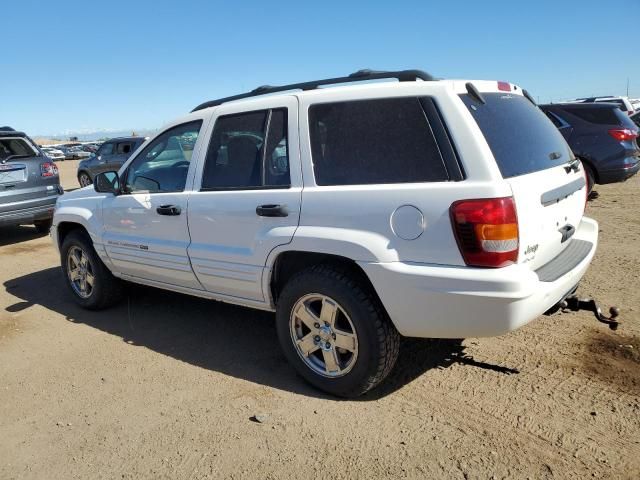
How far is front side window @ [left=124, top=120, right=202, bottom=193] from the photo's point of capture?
4.01 metres

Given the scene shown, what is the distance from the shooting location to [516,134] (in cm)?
300

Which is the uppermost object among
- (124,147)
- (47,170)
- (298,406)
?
(124,147)

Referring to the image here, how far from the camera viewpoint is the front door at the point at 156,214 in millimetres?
3918

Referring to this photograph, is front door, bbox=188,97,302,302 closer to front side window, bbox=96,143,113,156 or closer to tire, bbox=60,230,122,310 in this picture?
tire, bbox=60,230,122,310

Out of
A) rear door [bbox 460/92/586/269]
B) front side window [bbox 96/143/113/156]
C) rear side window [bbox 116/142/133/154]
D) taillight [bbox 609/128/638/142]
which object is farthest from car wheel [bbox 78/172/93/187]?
rear door [bbox 460/92/586/269]

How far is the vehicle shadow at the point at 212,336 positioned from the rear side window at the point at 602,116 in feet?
21.5

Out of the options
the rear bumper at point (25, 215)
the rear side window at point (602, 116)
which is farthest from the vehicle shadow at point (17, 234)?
the rear side window at point (602, 116)

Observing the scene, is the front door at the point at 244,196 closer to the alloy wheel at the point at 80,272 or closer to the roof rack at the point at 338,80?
the roof rack at the point at 338,80

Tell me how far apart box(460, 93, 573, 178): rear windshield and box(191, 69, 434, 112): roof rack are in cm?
34

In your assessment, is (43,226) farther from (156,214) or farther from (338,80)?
(338,80)

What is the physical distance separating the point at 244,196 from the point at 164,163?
1.17m

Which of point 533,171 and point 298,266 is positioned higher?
point 533,171

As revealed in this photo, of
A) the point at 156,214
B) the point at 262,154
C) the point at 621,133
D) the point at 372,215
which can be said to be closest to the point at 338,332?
the point at 372,215

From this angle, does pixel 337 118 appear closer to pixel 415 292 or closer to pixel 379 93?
pixel 379 93
